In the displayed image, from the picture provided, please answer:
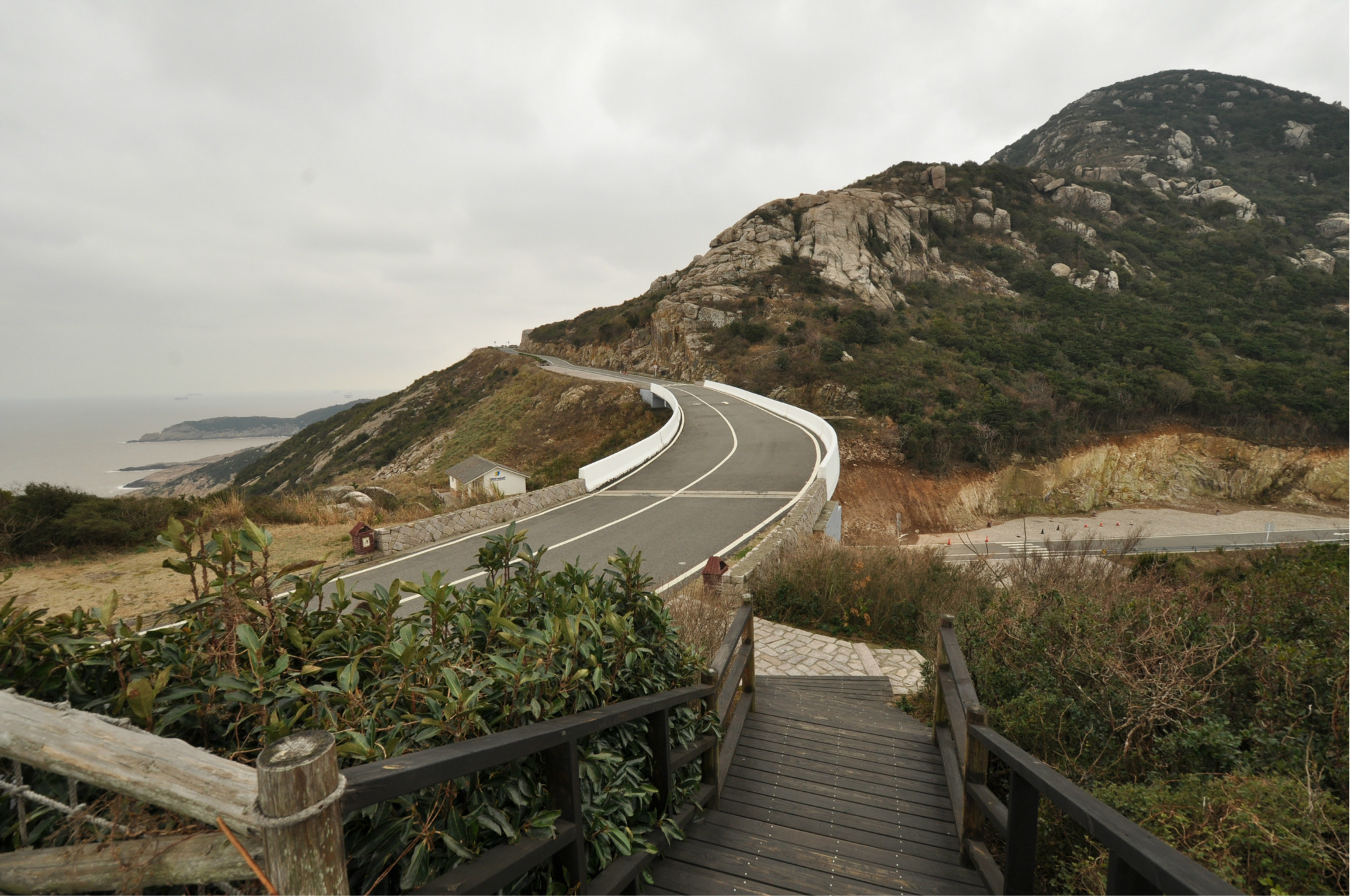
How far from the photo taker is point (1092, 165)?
7056 cm

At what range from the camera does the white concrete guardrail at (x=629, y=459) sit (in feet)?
50.0

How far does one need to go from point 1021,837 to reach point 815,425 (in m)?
19.0

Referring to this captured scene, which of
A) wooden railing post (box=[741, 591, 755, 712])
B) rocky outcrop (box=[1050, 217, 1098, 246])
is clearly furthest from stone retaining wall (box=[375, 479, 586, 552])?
rocky outcrop (box=[1050, 217, 1098, 246])

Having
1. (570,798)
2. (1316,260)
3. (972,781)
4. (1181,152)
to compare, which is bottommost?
(972,781)

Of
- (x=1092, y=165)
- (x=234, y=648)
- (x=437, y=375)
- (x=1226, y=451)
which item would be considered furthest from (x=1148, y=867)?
(x=1092, y=165)

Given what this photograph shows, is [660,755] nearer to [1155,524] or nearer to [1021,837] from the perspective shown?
[1021,837]

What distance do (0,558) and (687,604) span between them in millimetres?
11979

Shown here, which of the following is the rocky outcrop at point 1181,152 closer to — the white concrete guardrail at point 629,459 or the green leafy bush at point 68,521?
the white concrete guardrail at point 629,459

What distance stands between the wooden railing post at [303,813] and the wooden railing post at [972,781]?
285 centimetres

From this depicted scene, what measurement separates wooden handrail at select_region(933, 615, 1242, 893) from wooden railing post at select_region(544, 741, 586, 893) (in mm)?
1556

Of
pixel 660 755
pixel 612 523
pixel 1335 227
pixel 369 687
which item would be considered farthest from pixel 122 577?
pixel 1335 227

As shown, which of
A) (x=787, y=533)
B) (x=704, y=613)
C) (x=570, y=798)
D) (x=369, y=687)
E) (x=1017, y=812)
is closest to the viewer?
(x=570, y=798)

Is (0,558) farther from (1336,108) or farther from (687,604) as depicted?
(1336,108)

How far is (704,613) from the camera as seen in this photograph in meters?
6.07
